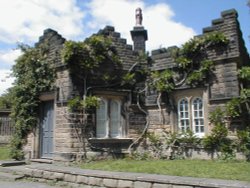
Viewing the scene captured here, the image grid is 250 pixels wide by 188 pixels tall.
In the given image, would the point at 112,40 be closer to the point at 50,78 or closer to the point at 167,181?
the point at 50,78

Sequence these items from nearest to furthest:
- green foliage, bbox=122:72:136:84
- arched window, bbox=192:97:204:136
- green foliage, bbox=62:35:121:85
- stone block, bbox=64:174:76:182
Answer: stone block, bbox=64:174:76:182 → green foliage, bbox=62:35:121:85 → arched window, bbox=192:97:204:136 → green foliage, bbox=122:72:136:84

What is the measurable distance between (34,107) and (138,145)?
463 cm

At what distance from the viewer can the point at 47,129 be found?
12992 millimetres

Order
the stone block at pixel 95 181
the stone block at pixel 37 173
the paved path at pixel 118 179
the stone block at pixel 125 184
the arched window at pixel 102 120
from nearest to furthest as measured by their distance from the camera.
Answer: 1. the paved path at pixel 118 179
2. the stone block at pixel 125 184
3. the stone block at pixel 95 181
4. the stone block at pixel 37 173
5. the arched window at pixel 102 120

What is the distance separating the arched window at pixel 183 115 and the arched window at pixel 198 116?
29 centimetres

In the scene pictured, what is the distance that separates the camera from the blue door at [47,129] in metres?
12.8

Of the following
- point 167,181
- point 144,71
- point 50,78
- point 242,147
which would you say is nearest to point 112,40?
point 144,71

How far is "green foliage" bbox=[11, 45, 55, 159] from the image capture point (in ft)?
42.2

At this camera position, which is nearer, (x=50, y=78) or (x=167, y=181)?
(x=167, y=181)

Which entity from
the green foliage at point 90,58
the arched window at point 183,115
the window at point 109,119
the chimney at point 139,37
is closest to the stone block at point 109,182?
the window at point 109,119

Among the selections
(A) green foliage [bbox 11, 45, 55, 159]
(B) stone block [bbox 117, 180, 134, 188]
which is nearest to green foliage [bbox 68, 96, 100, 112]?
(A) green foliage [bbox 11, 45, 55, 159]

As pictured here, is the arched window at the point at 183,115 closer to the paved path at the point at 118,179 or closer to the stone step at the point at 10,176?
the paved path at the point at 118,179

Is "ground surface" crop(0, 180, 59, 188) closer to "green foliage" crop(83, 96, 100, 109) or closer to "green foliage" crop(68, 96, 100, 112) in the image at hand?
"green foliage" crop(68, 96, 100, 112)

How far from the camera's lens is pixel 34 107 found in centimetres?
1319
